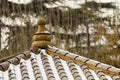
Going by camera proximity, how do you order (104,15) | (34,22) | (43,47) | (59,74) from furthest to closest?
(104,15), (34,22), (43,47), (59,74)

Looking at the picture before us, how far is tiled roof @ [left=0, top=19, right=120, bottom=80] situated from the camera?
284 centimetres

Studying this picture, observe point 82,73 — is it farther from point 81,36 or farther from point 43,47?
point 81,36

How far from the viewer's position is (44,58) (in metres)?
3.21

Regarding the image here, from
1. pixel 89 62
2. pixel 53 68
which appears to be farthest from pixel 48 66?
pixel 89 62

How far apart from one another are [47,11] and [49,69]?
4989 mm

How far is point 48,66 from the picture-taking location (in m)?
3.06

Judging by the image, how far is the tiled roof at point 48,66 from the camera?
9.31 ft

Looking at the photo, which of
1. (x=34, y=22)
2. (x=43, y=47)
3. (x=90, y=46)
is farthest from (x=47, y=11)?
(x=43, y=47)

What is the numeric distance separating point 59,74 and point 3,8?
4938 mm

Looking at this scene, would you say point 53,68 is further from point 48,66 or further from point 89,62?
point 89,62

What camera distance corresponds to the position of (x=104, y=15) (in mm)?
8062

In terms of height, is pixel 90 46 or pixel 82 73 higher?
pixel 82 73

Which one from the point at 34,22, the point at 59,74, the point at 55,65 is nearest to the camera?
the point at 59,74

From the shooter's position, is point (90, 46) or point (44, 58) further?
point (90, 46)
